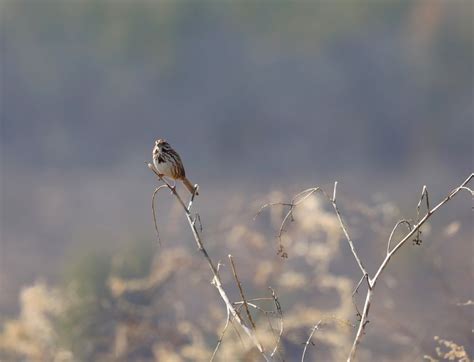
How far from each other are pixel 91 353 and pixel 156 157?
3.57 metres

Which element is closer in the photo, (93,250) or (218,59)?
(93,250)

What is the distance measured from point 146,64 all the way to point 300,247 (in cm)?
1975

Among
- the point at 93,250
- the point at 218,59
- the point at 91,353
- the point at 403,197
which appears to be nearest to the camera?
the point at 91,353

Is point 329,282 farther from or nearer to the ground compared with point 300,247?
nearer to the ground

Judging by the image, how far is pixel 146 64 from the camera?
26.2 meters

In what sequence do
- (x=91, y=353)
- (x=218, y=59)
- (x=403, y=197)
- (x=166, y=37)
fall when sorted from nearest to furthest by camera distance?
(x=91, y=353) < (x=403, y=197) < (x=218, y=59) < (x=166, y=37)

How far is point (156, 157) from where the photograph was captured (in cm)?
430

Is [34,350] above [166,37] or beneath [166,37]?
beneath

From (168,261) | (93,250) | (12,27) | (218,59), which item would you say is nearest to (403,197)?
(93,250)

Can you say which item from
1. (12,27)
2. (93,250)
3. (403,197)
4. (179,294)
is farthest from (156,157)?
(12,27)

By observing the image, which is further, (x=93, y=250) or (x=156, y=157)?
(x=93, y=250)

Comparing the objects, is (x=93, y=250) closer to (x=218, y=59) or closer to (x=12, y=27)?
(x=218, y=59)

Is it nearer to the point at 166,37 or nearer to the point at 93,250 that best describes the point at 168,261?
the point at 93,250

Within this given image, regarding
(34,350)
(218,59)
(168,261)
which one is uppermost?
(218,59)
